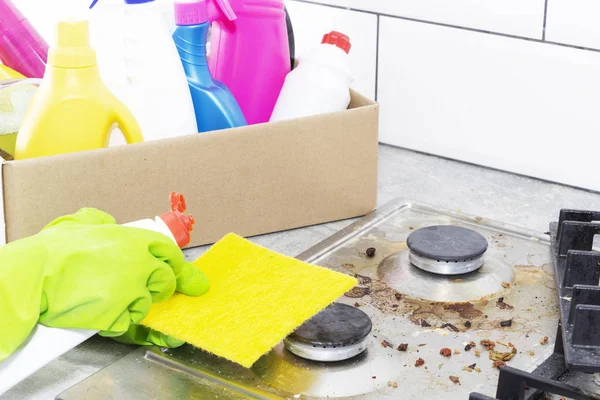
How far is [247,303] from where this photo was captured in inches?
31.8

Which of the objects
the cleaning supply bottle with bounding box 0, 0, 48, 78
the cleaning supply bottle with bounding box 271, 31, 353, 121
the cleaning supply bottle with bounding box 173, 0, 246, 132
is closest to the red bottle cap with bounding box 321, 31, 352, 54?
the cleaning supply bottle with bounding box 271, 31, 353, 121

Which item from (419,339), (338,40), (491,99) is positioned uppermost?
(338,40)

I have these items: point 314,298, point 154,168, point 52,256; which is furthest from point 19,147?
point 314,298

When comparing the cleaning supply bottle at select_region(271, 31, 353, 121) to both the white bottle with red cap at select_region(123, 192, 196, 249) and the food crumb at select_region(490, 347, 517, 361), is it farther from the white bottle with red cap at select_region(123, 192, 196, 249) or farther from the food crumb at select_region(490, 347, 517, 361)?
the food crumb at select_region(490, 347, 517, 361)

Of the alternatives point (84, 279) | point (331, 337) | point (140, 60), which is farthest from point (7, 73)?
point (331, 337)

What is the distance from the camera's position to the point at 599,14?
3.57 feet

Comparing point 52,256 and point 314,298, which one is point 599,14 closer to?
point 314,298

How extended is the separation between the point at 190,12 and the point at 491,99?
1.45ft

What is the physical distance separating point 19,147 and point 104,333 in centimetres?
28

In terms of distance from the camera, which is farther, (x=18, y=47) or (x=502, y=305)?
(x=18, y=47)

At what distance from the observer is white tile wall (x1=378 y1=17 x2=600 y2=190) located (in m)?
1.14

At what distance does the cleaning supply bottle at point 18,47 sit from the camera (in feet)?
3.69

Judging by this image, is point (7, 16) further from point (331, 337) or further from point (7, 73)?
point (331, 337)

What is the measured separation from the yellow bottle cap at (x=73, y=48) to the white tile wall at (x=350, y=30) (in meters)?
0.45
